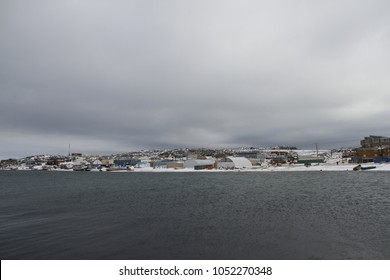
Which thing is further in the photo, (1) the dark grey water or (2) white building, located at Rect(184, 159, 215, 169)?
(2) white building, located at Rect(184, 159, 215, 169)

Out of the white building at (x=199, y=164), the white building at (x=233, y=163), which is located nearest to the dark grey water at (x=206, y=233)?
the white building at (x=233, y=163)

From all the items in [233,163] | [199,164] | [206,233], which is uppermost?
[199,164]

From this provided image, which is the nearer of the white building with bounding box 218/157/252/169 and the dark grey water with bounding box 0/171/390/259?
the dark grey water with bounding box 0/171/390/259

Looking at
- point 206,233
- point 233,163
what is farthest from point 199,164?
point 206,233

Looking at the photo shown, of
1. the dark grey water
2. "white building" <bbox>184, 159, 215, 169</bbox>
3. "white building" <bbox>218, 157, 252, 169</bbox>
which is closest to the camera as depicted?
the dark grey water

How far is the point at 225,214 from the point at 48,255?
1724cm

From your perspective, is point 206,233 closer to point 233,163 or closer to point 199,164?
point 233,163

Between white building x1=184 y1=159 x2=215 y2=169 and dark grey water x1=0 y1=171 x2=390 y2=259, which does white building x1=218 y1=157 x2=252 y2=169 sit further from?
dark grey water x1=0 y1=171 x2=390 y2=259

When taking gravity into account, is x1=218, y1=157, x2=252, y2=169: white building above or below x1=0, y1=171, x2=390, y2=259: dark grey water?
above

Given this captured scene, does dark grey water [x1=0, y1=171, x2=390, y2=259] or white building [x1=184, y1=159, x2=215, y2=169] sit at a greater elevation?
white building [x1=184, y1=159, x2=215, y2=169]

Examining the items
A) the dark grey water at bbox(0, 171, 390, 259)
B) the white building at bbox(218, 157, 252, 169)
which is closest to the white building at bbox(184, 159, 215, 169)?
the white building at bbox(218, 157, 252, 169)

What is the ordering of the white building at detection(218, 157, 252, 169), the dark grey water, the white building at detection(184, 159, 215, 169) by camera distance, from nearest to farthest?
the dark grey water
the white building at detection(218, 157, 252, 169)
the white building at detection(184, 159, 215, 169)
